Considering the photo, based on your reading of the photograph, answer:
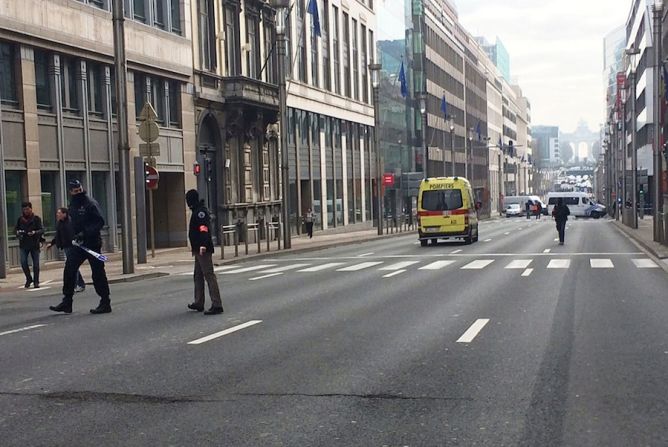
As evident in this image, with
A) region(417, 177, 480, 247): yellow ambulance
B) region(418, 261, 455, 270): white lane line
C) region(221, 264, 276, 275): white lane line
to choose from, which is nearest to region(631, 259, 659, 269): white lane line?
region(418, 261, 455, 270): white lane line

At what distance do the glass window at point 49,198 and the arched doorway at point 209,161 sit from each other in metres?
10.5

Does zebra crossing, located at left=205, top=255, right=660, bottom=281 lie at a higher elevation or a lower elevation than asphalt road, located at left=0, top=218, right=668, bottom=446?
lower

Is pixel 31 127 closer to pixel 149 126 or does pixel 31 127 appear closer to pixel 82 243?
pixel 149 126

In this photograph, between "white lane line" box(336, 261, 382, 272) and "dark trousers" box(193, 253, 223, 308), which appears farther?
"white lane line" box(336, 261, 382, 272)

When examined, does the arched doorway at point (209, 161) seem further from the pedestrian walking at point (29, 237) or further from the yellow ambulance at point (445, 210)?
the pedestrian walking at point (29, 237)

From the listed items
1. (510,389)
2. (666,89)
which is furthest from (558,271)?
(666,89)

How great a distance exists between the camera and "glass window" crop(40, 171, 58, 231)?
26688mm

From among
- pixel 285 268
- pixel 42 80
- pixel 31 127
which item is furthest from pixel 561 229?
pixel 31 127

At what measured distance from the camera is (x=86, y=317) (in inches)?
525

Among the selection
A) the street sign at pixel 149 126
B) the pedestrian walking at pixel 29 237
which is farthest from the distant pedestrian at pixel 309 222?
the pedestrian walking at pixel 29 237

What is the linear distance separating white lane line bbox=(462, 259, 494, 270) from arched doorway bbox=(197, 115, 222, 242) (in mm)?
15258

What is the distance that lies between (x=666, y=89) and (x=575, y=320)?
82.9 feet

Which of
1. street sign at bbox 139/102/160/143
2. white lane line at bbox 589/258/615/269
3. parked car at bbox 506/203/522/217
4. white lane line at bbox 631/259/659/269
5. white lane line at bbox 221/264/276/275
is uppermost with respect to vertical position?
street sign at bbox 139/102/160/143

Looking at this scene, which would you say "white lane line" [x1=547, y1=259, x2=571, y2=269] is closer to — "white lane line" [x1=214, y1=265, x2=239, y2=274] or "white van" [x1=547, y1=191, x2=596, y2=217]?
"white lane line" [x1=214, y1=265, x2=239, y2=274]
